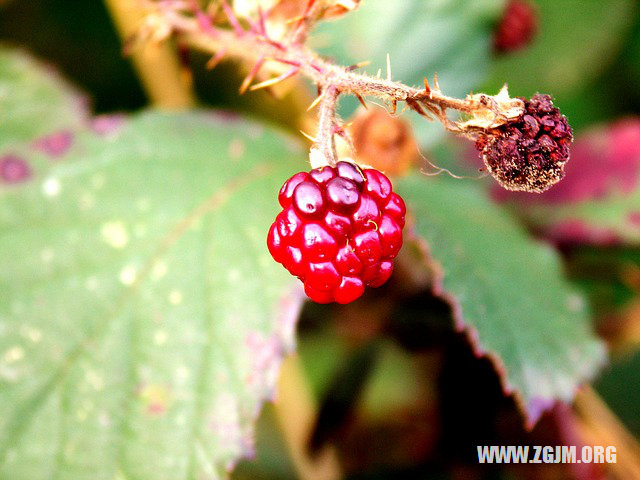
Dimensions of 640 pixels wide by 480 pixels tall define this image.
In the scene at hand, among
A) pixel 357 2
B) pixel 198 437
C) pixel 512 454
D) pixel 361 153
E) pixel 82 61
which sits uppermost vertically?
pixel 357 2

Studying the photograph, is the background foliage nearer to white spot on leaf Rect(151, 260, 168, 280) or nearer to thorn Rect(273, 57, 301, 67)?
white spot on leaf Rect(151, 260, 168, 280)

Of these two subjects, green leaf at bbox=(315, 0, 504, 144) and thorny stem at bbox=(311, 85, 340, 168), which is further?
green leaf at bbox=(315, 0, 504, 144)

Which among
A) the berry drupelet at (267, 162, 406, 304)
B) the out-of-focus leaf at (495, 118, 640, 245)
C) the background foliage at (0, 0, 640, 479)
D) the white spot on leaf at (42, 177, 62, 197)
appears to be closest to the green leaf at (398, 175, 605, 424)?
the background foliage at (0, 0, 640, 479)

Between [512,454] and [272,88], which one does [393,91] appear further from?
[512,454]

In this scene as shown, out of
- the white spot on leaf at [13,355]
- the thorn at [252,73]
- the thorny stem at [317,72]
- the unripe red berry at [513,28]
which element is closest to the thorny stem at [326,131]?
the thorny stem at [317,72]

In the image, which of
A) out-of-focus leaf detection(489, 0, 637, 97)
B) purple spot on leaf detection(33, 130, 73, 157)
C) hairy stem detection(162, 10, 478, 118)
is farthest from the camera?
out-of-focus leaf detection(489, 0, 637, 97)

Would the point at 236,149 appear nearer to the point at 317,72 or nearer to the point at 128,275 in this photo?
the point at 128,275

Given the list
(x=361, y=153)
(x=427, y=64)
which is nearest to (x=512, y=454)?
(x=361, y=153)
